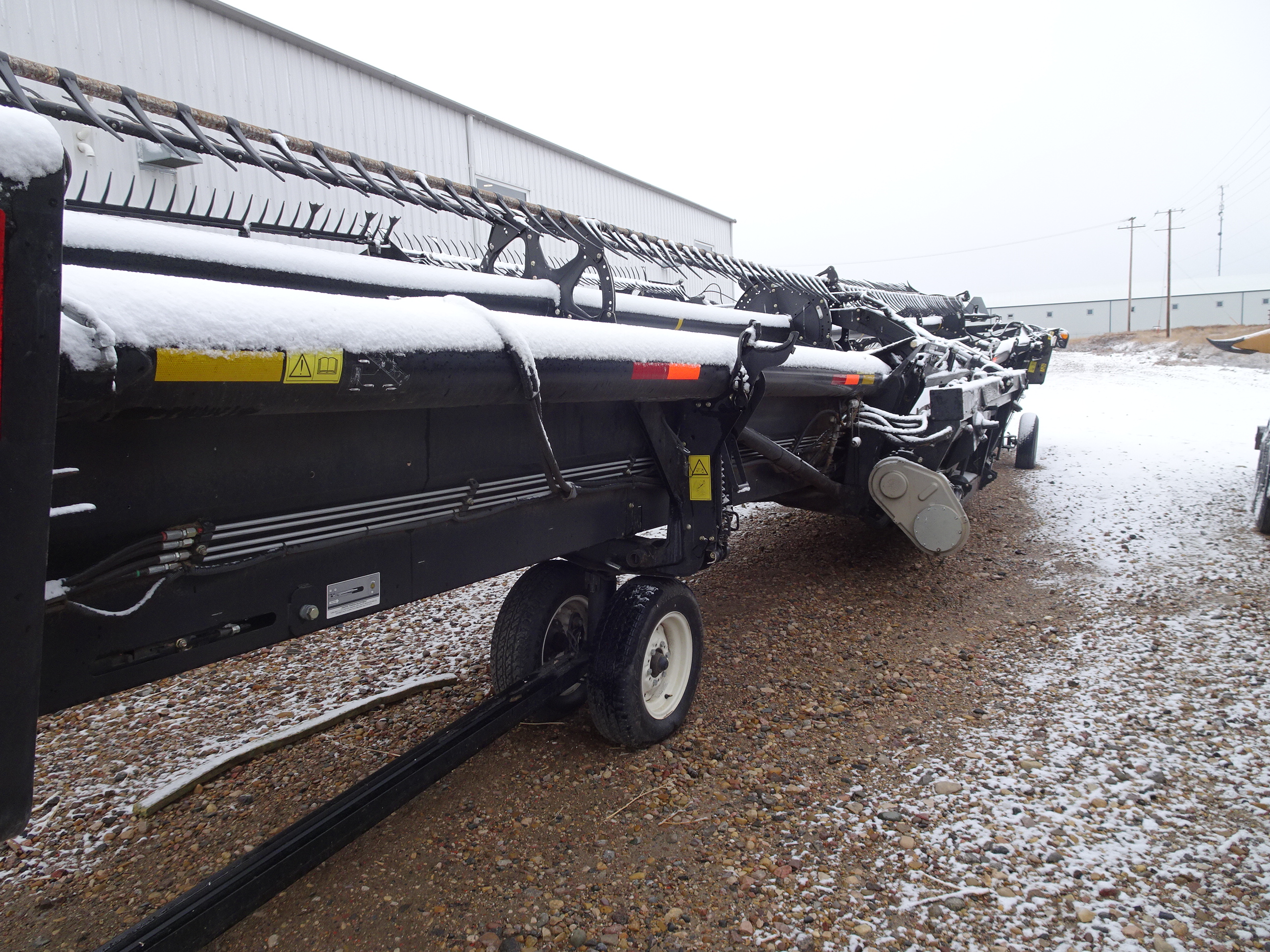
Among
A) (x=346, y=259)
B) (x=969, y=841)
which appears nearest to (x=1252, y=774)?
(x=969, y=841)

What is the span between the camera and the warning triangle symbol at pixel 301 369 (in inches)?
59.9

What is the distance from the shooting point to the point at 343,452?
6.32 feet

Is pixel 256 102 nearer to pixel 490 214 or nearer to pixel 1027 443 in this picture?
pixel 490 214

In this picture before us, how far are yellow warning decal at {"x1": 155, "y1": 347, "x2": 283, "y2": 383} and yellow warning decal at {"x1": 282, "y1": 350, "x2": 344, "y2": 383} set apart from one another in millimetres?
23

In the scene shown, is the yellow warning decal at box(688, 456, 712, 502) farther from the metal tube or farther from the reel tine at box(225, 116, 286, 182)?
the reel tine at box(225, 116, 286, 182)

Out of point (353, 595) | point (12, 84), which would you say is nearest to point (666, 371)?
point (353, 595)

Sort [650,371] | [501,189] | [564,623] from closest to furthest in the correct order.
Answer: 1. [650,371]
2. [564,623]
3. [501,189]

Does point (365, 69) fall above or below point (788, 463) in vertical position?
above

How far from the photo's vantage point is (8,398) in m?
1.07

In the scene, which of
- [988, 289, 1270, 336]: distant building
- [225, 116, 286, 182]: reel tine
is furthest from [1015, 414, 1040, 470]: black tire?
[988, 289, 1270, 336]: distant building

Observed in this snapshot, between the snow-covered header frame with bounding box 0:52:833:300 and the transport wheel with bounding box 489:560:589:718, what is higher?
the snow-covered header frame with bounding box 0:52:833:300

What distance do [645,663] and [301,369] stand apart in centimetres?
182

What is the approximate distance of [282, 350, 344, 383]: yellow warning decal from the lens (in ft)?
4.97

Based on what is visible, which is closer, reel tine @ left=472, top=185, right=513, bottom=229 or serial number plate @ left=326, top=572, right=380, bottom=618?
serial number plate @ left=326, top=572, right=380, bottom=618
